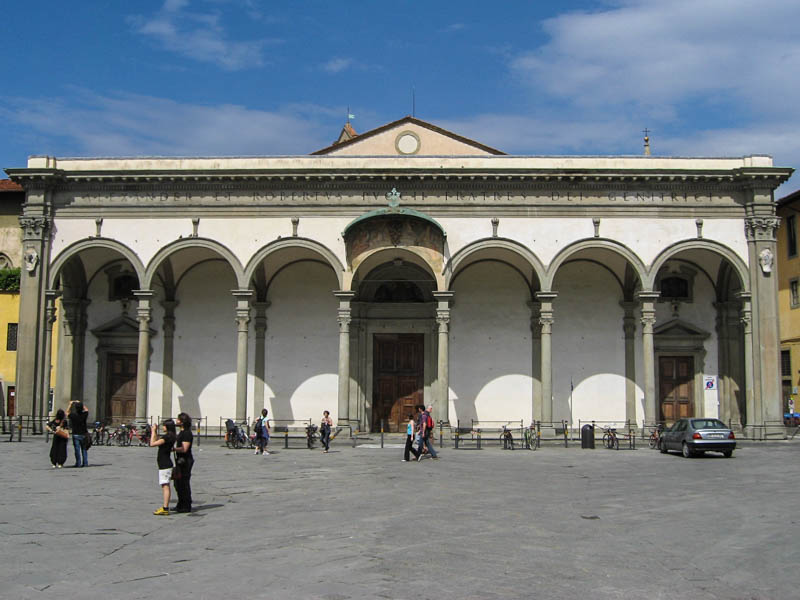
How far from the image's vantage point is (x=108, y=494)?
13273 mm

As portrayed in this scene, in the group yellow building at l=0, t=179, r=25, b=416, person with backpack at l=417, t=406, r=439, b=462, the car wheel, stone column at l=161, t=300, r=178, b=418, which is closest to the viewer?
person with backpack at l=417, t=406, r=439, b=462

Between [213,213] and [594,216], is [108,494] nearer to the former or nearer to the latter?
[213,213]

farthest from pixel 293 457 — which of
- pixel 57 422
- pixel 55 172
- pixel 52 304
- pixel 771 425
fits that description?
pixel 771 425

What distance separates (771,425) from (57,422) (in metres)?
21.4

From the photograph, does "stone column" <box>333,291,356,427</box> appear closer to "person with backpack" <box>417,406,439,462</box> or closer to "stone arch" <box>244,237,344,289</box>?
"stone arch" <box>244,237,344,289</box>

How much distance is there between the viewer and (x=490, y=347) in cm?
2881

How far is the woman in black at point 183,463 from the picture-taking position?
11359 millimetres

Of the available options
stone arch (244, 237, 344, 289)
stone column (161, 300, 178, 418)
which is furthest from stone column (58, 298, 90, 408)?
stone arch (244, 237, 344, 289)

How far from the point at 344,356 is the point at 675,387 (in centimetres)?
1251

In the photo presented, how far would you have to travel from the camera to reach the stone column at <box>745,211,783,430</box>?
2534 cm

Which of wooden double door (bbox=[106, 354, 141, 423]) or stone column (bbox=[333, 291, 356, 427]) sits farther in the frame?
wooden double door (bbox=[106, 354, 141, 423])

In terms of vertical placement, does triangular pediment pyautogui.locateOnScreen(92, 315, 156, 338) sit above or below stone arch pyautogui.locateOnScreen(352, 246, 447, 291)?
below

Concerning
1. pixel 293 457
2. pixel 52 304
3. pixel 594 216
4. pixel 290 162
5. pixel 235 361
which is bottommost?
pixel 293 457

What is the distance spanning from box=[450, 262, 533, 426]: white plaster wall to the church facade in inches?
2.9
